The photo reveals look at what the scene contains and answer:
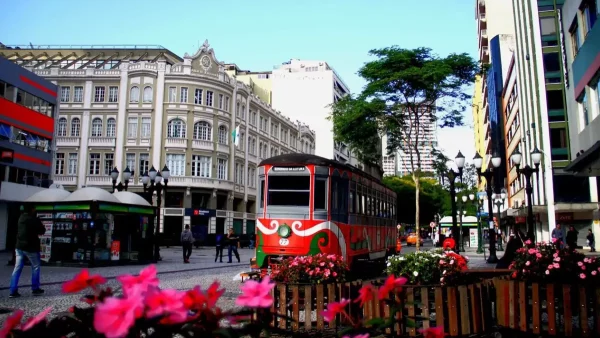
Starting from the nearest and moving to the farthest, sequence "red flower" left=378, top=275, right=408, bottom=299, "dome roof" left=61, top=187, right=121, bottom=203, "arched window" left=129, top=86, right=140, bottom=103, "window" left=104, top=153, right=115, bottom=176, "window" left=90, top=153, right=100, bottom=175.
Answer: "red flower" left=378, top=275, right=408, bottom=299 < "dome roof" left=61, top=187, right=121, bottom=203 < "window" left=104, top=153, right=115, bottom=176 < "window" left=90, top=153, right=100, bottom=175 < "arched window" left=129, top=86, right=140, bottom=103

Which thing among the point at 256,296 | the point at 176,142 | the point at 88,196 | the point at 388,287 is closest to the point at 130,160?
the point at 176,142

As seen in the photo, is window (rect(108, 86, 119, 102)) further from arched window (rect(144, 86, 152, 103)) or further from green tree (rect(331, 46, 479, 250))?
green tree (rect(331, 46, 479, 250))

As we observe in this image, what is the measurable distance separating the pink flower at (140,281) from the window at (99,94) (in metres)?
48.5

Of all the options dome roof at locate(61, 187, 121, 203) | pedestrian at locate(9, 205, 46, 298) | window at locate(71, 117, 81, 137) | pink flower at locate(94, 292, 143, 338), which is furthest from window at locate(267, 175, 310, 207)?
window at locate(71, 117, 81, 137)

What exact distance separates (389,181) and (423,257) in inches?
2830

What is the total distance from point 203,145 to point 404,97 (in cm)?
2304

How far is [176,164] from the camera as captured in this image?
45219 mm

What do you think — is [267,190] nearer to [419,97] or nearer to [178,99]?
[419,97]

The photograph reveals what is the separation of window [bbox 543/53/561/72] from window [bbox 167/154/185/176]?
29.9 metres

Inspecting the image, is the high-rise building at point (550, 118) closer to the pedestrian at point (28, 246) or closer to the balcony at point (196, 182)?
the balcony at point (196, 182)

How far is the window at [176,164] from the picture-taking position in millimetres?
45094

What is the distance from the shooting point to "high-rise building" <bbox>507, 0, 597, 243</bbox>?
35.4m

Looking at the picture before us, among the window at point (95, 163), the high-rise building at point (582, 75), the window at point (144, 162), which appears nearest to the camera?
the high-rise building at point (582, 75)

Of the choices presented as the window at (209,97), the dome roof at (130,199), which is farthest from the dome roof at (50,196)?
the window at (209,97)
